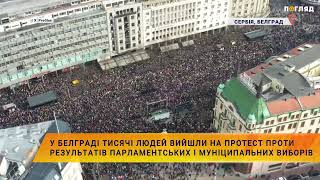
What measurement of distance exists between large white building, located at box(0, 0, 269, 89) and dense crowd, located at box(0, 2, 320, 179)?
4931mm

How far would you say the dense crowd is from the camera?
12850 centimetres

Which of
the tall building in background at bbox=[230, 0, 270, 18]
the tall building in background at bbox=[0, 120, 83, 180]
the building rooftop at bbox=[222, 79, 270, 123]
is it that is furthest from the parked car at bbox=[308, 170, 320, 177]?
the tall building in background at bbox=[230, 0, 270, 18]

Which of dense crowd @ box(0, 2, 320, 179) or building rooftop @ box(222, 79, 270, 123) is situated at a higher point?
building rooftop @ box(222, 79, 270, 123)

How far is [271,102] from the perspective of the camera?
114 m

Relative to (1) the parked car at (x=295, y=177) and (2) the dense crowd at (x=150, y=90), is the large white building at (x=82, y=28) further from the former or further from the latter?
(1) the parked car at (x=295, y=177)

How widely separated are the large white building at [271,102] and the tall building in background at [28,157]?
41.0 meters

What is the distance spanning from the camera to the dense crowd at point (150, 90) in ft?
422

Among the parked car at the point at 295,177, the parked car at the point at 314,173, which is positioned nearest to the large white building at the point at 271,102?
the parked car at the point at 295,177

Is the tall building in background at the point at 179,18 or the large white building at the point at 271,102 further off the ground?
the tall building in background at the point at 179,18

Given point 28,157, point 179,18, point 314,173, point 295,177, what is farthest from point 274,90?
point 28,157

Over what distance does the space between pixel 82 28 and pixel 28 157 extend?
62022 mm

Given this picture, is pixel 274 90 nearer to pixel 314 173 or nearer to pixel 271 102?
pixel 271 102

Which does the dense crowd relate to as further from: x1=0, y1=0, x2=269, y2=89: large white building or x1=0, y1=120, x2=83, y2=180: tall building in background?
x1=0, y1=120, x2=83, y2=180: tall building in background

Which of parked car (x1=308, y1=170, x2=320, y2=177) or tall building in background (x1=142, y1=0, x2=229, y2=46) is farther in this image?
tall building in background (x1=142, y1=0, x2=229, y2=46)
